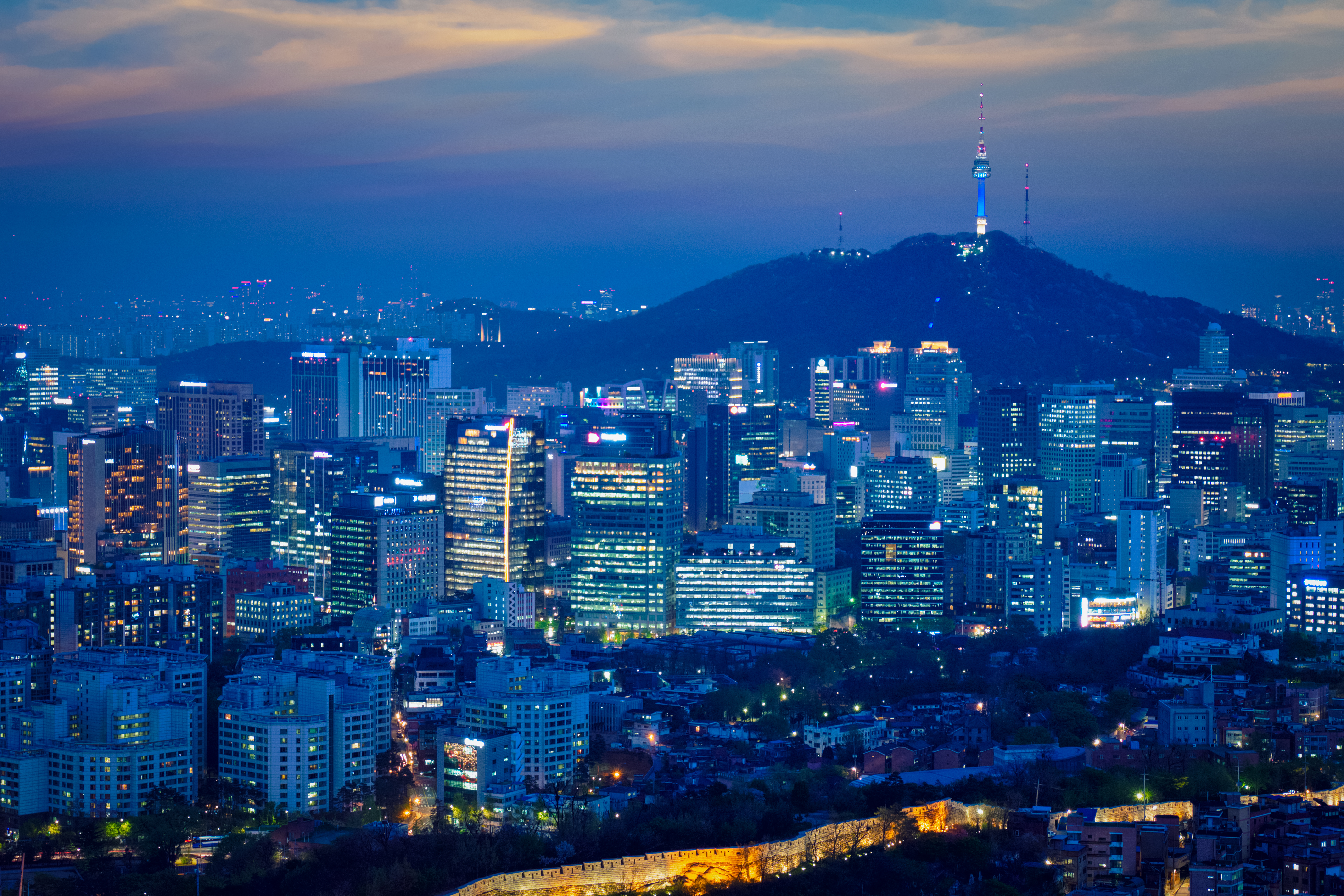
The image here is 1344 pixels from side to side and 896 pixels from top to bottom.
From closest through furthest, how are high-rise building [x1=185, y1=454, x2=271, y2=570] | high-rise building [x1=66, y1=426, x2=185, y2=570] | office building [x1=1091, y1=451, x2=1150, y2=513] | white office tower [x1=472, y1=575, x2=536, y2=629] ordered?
white office tower [x1=472, y1=575, x2=536, y2=629] → high-rise building [x1=66, y1=426, x2=185, y2=570] → high-rise building [x1=185, y1=454, x2=271, y2=570] → office building [x1=1091, y1=451, x2=1150, y2=513]

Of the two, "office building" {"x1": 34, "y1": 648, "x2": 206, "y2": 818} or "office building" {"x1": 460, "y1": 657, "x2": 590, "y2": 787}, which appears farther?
"office building" {"x1": 460, "y1": 657, "x2": 590, "y2": 787}

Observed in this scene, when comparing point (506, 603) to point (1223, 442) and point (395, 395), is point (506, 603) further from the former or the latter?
point (395, 395)

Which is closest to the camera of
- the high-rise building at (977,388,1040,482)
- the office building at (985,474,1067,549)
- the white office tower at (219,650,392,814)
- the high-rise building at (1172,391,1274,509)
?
the white office tower at (219,650,392,814)

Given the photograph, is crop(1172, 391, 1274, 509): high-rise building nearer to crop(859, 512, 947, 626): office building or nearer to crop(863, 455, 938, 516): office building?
crop(863, 455, 938, 516): office building

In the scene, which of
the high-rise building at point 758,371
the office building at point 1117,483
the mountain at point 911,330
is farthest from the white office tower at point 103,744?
the mountain at point 911,330

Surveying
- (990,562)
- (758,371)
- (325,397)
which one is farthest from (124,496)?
(758,371)

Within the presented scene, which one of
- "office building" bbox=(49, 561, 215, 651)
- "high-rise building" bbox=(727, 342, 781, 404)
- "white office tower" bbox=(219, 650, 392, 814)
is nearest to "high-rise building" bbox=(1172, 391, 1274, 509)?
"high-rise building" bbox=(727, 342, 781, 404)
